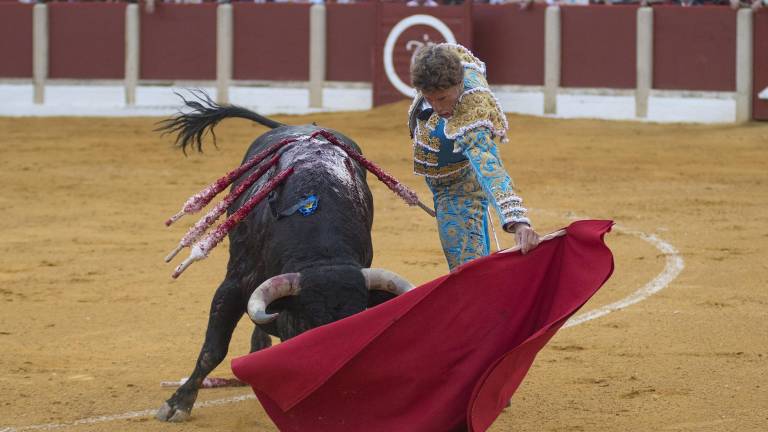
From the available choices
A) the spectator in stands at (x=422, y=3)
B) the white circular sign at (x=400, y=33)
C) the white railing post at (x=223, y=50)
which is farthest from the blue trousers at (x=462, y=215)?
the white railing post at (x=223, y=50)

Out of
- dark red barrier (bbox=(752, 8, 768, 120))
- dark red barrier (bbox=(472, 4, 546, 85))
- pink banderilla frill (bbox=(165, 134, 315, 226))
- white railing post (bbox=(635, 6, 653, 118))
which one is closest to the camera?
pink banderilla frill (bbox=(165, 134, 315, 226))

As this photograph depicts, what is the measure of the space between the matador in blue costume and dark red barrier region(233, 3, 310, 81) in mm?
9550

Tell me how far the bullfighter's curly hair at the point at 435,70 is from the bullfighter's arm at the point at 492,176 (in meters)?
0.19

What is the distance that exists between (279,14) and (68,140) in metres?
2.76

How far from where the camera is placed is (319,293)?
11.5 ft

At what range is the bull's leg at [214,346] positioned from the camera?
405 centimetres

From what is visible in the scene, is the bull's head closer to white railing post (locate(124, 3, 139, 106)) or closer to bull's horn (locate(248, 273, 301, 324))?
bull's horn (locate(248, 273, 301, 324))

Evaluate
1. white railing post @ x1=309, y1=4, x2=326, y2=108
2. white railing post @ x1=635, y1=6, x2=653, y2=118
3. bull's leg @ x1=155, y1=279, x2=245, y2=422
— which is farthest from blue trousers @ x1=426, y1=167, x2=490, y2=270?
white railing post @ x1=309, y1=4, x2=326, y2=108

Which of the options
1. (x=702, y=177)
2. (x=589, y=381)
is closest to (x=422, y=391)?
(x=589, y=381)

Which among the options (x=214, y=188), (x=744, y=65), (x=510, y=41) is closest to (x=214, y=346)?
(x=214, y=188)

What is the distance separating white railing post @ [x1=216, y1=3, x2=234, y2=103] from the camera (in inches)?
531

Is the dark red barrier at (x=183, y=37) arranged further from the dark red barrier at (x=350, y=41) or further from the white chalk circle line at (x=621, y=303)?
the white chalk circle line at (x=621, y=303)

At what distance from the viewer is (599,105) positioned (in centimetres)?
1229

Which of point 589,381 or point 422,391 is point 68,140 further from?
point 422,391
